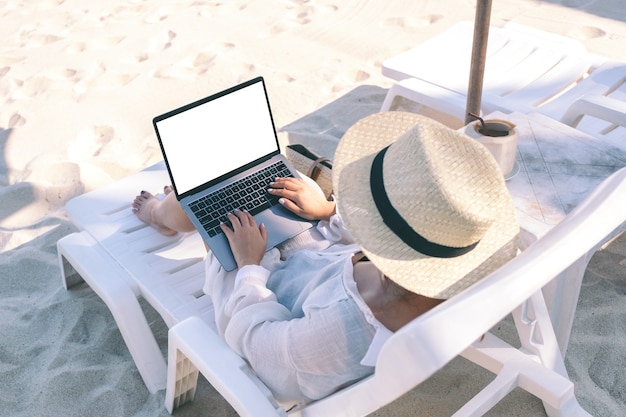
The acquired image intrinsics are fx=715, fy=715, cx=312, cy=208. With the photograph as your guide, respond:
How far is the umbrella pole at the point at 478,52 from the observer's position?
2223 millimetres

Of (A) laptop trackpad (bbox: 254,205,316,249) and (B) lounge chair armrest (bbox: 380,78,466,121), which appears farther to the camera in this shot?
(B) lounge chair armrest (bbox: 380,78,466,121)

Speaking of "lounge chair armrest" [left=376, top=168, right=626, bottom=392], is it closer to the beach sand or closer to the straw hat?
the straw hat

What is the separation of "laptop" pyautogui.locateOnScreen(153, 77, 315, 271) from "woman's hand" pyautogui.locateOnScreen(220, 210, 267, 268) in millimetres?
70

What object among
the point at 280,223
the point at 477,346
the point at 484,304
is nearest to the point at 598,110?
the point at 477,346

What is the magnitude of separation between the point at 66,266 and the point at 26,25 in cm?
292

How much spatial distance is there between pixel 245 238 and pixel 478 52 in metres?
0.96

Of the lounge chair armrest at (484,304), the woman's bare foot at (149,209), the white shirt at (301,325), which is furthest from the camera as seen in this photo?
the woman's bare foot at (149,209)

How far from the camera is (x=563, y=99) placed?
301 cm

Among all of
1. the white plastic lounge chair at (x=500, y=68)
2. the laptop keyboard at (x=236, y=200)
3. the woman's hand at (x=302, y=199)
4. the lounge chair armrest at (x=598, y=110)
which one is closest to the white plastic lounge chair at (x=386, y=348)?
the laptop keyboard at (x=236, y=200)

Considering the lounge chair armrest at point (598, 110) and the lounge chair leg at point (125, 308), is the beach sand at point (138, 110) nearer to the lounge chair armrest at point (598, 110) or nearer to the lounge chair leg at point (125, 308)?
the lounge chair leg at point (125, 308)

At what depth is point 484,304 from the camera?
4.16 feet

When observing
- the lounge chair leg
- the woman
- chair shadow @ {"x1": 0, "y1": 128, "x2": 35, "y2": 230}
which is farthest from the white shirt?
chair shadow @ {"x1": 0, "y1": 128, "x2": 35, "y2": 230}

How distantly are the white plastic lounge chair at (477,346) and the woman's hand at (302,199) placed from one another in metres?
0.53

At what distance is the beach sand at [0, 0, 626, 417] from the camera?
234 cm
